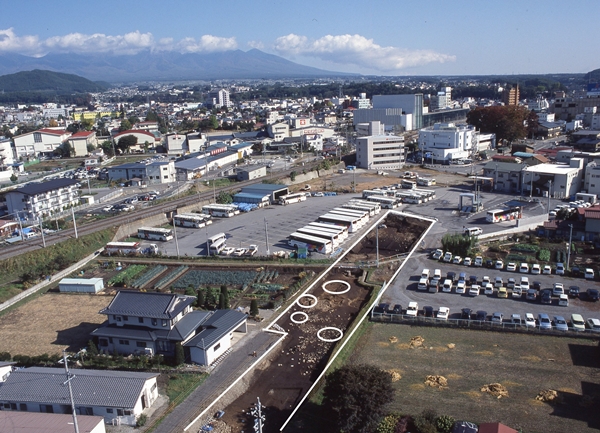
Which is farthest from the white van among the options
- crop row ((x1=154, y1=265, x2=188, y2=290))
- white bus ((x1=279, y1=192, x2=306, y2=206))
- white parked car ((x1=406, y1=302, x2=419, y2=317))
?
crop row ((x1=154, y1=265, x2=188, y2=290))

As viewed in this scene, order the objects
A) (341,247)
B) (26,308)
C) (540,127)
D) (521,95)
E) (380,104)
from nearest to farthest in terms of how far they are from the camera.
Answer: (26,308) → (341,247) → (540,127) → (380,104) → (521,95)

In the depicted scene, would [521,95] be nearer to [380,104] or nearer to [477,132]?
[380,104]

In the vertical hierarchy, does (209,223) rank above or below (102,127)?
below

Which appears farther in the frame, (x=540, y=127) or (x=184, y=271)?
(x=540, y=127)

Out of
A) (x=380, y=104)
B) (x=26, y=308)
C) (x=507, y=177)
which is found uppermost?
(x=380, y=104)

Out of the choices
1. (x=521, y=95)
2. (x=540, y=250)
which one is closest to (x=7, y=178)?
(x=540, y=250)

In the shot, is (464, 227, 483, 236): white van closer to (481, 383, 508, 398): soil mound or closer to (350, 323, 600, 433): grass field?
(350, 323, 600, 433): grass field

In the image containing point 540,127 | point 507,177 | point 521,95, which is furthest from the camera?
point 521,95

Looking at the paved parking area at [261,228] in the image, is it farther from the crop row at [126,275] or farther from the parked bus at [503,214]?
the parked bus at [503,214]
